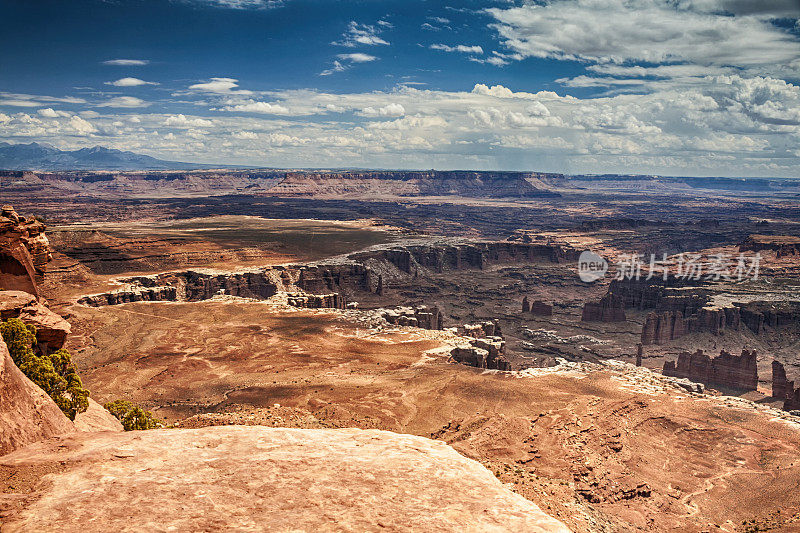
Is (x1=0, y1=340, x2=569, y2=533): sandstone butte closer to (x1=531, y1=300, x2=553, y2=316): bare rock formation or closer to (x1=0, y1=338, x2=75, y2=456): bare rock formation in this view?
(x1=0, y1=338, x2=75, y2=456): bare rock formation

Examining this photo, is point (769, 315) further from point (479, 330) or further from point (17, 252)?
point (17, 252)

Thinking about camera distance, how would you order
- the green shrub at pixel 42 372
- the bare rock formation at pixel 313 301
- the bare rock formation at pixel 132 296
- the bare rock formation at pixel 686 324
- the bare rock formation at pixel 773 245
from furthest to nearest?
the bare rock formation at pixel 773 245
the bare rock formation at pixel 313 301
the bare rock formation at pixel 686 324
the bare rock formation at pixel 132 296
the green shrub at pixel 42 372

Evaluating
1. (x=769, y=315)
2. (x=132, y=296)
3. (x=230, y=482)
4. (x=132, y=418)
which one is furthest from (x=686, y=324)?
(x=132, y=296)

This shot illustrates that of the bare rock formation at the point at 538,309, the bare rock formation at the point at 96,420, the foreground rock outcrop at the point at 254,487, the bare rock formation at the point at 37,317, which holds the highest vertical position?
the bare rock formation at the point at 37,317

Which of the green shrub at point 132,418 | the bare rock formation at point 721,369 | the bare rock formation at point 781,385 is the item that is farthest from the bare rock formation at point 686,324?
the green shrub at point 132,418

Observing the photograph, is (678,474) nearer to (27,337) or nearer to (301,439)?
(301,439)

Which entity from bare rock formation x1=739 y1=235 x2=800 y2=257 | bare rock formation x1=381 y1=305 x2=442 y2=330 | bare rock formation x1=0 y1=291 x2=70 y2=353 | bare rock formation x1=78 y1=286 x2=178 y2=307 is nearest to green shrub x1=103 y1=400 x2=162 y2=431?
bare rock formation x1=0 y1=291 x2=70 y2=353

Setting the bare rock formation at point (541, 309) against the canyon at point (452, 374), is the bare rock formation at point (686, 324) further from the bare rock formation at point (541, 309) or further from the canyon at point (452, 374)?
the bare rock formation at point (541, 309)
